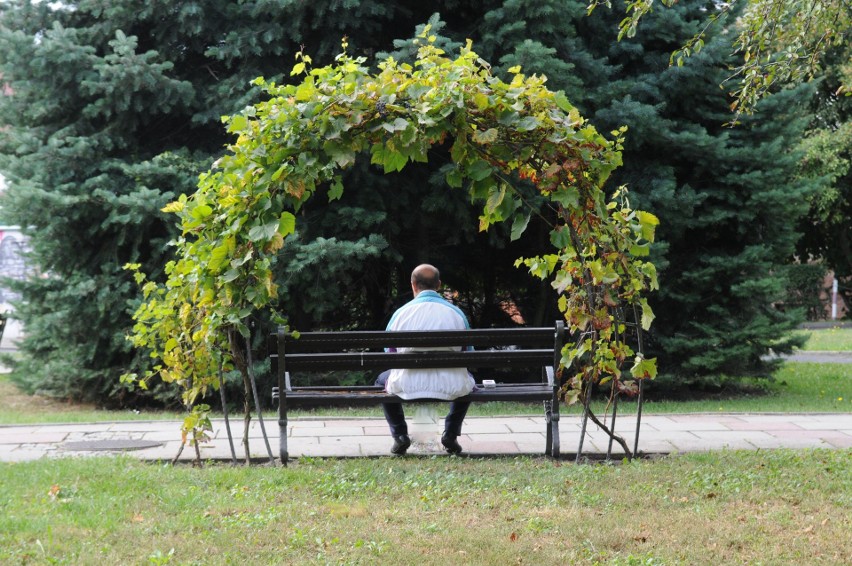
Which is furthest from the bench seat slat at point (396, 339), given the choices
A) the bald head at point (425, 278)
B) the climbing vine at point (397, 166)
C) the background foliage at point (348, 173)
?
the background foliage at point (348, 173)

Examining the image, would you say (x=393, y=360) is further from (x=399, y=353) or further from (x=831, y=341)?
(x=831, y=341)

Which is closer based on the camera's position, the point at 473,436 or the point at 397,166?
the point at 397,166

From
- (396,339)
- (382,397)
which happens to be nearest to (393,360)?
(396,339)

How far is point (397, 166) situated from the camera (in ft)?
21.1

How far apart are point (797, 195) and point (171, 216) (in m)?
7.61

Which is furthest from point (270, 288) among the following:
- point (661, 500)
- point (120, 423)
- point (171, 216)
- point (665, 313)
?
point (665, 313)

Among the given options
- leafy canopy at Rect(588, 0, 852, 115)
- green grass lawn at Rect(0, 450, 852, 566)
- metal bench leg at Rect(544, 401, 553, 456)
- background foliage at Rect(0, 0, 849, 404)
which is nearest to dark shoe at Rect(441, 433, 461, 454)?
green grass lawn at Rect(0, 450, 852, 566)

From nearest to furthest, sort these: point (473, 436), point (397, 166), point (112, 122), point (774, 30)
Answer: point (397, 166) < point (774, 30) < point (473, 436) < point (112, 122)

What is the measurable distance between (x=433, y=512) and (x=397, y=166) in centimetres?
243

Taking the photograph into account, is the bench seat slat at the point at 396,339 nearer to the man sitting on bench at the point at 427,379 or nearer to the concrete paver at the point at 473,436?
the man sitting on bench at the point at 427,379

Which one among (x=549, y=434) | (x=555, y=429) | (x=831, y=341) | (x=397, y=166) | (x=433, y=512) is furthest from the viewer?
(x=831, y=341)

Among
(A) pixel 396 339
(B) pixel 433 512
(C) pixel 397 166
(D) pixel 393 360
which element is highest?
(C) pixel 397 166

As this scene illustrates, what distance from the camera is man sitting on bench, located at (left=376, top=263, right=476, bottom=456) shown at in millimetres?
6770

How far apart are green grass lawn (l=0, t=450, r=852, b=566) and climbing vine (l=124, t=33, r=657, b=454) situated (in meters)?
0.86
